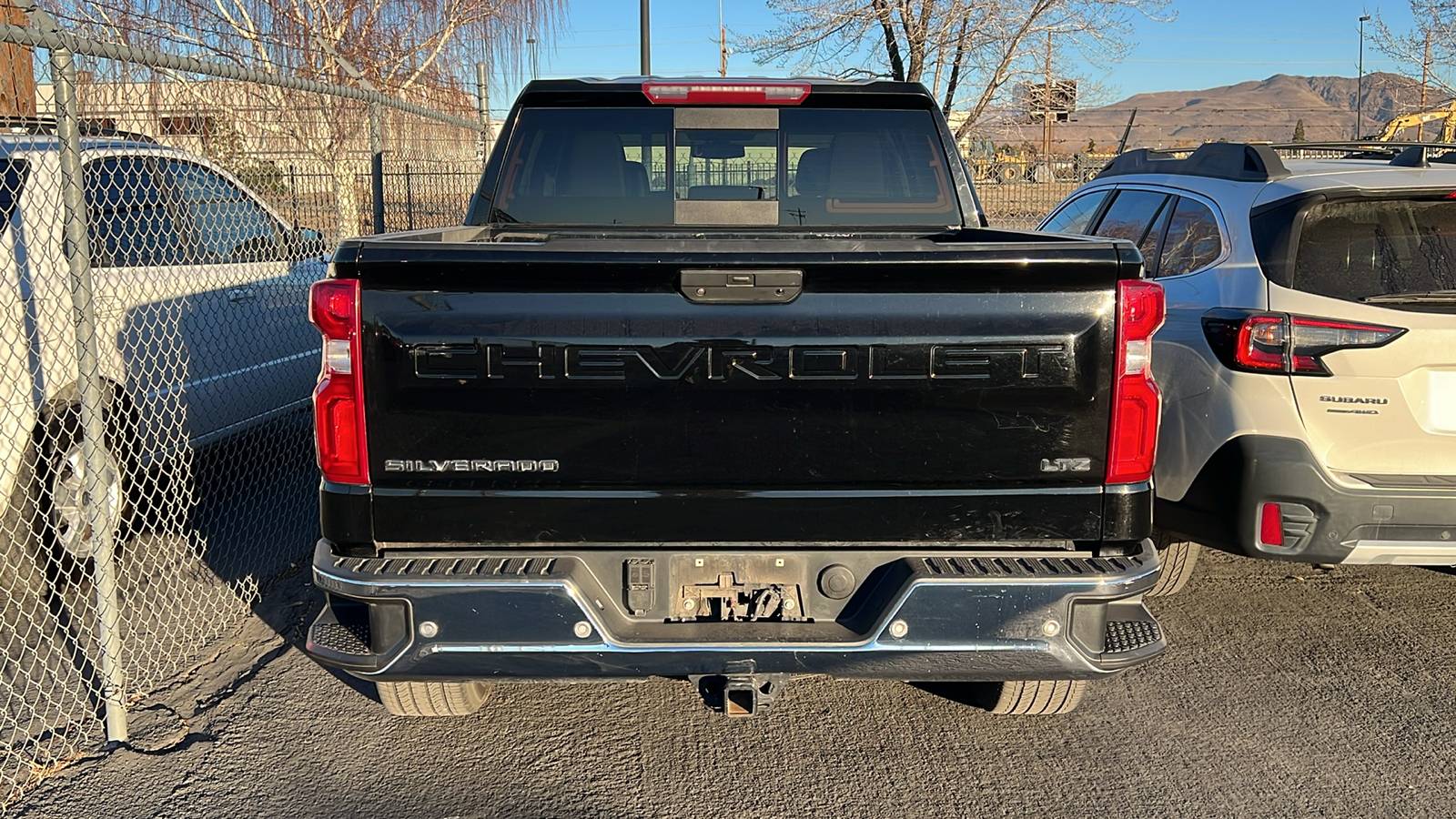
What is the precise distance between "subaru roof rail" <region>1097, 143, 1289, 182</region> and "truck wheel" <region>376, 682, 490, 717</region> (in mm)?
3618

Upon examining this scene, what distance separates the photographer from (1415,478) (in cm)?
375

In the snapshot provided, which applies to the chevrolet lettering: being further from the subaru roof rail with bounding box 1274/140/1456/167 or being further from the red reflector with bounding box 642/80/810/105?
the subaru roof rail with bounding box 1274/140/1456/167

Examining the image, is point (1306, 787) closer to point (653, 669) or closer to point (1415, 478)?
point (1415, 478)

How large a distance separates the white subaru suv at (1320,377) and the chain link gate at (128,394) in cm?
385

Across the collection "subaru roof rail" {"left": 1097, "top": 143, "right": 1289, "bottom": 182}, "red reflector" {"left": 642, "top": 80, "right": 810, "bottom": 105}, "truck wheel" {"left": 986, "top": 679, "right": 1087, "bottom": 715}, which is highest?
"red reflector" {"left": 642, "top": 80, "right": 810, "bottom": 105}

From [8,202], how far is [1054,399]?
411 cm

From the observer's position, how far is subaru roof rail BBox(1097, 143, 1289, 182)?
4.39m

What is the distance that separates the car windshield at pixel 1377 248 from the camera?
387 cm

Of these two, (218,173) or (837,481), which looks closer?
(837,481)

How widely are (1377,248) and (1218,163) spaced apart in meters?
1.01

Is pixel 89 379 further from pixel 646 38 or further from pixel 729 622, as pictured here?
pixel 646 38

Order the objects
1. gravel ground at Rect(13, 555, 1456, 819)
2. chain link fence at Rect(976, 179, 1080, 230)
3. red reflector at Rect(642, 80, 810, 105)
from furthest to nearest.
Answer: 1. chain link fence at Rect(976, 179, 1080, 230)
2. red reflector at Rect(642, 80, 810, 105)
3. gravel ground at Rect(13, 555, 1456, 819)

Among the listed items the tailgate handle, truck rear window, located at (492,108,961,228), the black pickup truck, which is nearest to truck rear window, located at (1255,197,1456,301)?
truck rear window, located at (492,108,961,228)

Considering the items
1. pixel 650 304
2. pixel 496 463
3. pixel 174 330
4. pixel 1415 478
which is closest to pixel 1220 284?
pixel 1415 478
